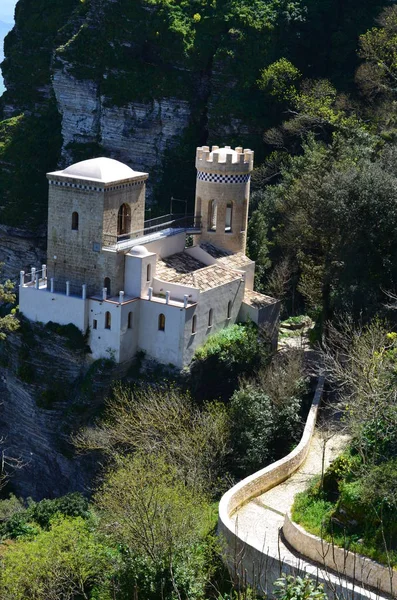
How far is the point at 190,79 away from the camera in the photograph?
5894cm

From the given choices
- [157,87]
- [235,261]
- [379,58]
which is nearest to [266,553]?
[235,261]

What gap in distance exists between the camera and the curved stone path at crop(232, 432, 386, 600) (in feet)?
78.0

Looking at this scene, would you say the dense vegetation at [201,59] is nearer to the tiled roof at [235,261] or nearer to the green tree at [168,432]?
the tiled roof at [235,261]

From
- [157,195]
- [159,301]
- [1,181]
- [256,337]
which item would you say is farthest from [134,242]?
[1,181]

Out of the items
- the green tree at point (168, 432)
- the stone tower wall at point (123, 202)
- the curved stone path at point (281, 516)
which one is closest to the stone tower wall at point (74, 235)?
the stone tower wall at point (123, 202)

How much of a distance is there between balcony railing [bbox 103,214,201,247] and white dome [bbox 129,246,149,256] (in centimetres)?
78

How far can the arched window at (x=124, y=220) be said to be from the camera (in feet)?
129

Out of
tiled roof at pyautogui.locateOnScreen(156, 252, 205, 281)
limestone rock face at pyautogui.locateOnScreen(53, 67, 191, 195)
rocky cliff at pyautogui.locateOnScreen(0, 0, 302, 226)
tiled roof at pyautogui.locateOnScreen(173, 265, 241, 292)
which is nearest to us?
tiled roof at pyautogui.locateOnScreen(173, 265, 241, 292)

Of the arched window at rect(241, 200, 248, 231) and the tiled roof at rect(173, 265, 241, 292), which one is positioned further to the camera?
the arched window at rect(241, 200, 248, 231)

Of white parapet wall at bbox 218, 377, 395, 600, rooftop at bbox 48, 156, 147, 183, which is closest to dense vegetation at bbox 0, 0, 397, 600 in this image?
white parapet wall at bbox 218, 377, 395, 600

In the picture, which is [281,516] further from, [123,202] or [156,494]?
[123,202]

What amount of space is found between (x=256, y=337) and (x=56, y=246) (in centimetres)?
789

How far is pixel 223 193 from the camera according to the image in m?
41.8

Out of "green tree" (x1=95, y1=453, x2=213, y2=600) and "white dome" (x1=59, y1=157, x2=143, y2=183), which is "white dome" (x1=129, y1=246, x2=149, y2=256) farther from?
"green tree" (x1=95, y1=453, x2=213, y2=600)
